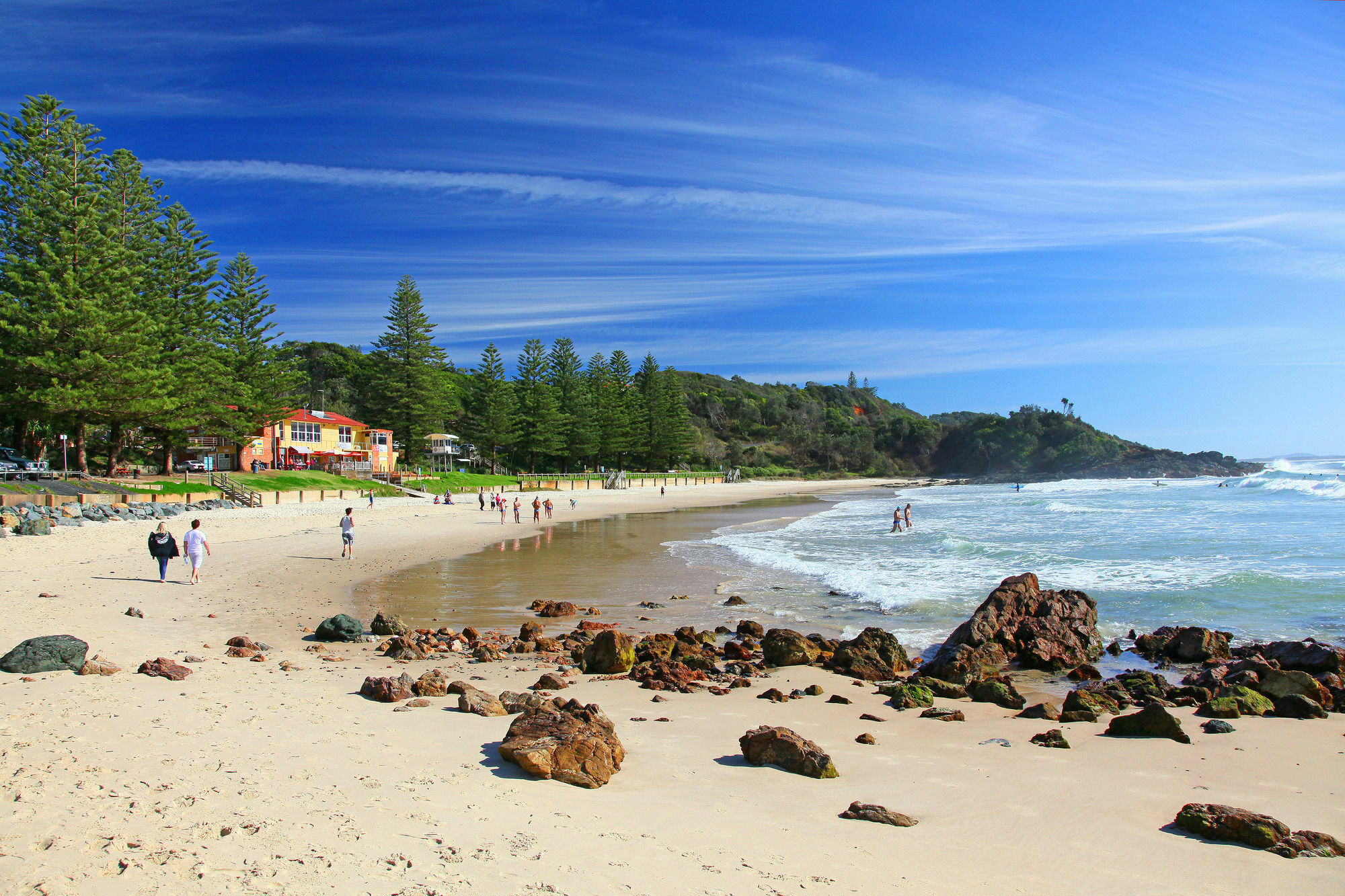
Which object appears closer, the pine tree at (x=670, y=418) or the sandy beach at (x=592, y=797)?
the sandy beach at (x=592, y=797)

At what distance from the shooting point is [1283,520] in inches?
890

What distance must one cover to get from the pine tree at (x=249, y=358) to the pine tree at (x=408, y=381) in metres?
10.2

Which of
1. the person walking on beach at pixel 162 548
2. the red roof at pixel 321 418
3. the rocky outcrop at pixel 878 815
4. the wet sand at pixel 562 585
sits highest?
the red roof at pixel 321 418

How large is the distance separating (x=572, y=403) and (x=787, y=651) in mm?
55897

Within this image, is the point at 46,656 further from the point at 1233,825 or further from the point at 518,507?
the point at 518,507

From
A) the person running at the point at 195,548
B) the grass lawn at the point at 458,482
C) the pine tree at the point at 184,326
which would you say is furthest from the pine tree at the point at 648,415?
the person running at the point at 195,548

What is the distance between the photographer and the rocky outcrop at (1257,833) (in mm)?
3682

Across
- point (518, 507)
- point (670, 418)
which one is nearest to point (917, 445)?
point (670, 418)

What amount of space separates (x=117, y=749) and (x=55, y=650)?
8.73ft

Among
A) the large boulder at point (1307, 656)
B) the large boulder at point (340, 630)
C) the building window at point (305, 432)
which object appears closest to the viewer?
the large boulder at point (1307, 656)

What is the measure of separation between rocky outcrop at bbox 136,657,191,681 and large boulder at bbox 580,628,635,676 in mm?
3511

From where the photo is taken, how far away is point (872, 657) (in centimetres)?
761

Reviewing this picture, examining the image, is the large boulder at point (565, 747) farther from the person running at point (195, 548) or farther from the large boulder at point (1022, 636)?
the person running at point (195, 548)

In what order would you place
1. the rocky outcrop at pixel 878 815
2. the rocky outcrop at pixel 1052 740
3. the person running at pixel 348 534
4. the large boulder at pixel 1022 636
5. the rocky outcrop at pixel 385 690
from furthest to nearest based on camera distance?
1. the person running at pixel 348 534
2. the large boulder at pixel 1022 636
3. the rocky outcrop at pixel 385 690
4. the rocky outcrop at pixel 1052 740
5. the rocky outcrop at pixel 878 815
